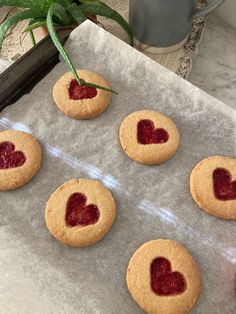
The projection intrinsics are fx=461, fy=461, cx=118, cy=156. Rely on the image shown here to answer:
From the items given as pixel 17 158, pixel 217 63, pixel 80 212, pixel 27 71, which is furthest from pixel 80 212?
pixel 217 63

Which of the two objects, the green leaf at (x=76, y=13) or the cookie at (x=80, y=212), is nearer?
the cookie at (x=80, y=212)

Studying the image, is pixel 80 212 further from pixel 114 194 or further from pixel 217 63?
pixel 217 63

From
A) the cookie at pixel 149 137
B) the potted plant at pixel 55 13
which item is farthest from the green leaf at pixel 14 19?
the cookie at pixel 149 137

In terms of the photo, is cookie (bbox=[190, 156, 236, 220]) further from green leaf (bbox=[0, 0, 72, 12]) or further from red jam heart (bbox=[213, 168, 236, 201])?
green leaf (bbox=[0, 0, 72, 12])

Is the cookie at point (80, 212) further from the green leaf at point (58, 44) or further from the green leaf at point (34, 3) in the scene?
the green leaf at point (34, 3)

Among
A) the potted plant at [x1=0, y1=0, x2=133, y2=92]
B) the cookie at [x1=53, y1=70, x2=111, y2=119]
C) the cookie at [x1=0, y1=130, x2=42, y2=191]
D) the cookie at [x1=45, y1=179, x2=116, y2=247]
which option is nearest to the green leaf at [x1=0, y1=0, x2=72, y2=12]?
the potted plant at [x1=0, y1=0, x2=133, y2=92]

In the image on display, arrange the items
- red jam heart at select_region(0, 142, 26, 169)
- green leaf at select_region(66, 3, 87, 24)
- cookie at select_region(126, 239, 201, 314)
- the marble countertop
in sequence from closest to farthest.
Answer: cookie at select_region(126, 239, 201, 314) < red jam heart at select_region(0, 142, 26, 169) < green leaf at select_region(66, 3, 87, 24) < the marble countertop
